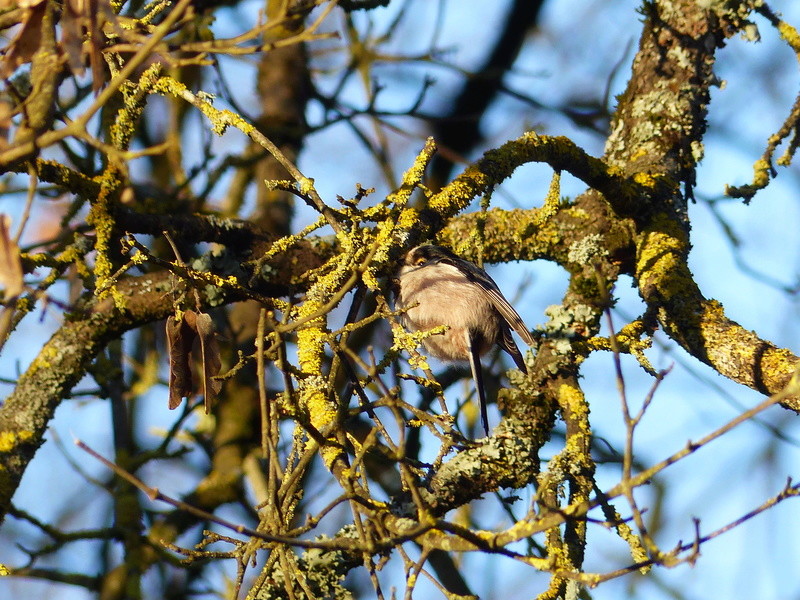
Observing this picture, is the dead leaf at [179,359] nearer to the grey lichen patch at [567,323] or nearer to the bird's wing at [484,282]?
the grey lichen patch at [567,323]

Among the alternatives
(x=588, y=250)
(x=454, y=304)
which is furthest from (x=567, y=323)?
(x=454, y=304)

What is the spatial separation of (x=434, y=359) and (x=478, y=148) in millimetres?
2319

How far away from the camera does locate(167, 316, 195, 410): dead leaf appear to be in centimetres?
256

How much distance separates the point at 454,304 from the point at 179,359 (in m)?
1.89

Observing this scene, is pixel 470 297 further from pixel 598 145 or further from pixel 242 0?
pixel 242 0

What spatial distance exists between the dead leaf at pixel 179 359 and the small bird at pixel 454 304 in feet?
5.25

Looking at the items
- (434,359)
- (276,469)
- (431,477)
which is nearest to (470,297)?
(434,359)

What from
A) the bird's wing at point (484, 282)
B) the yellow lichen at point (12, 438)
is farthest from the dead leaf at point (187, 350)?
the bird's wing at point (484, 282)

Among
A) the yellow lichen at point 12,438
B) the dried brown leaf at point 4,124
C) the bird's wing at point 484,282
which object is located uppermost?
the bird's wing at point 484,282

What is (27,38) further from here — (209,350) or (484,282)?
(484,282)

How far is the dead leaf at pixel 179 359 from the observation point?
8.40ft

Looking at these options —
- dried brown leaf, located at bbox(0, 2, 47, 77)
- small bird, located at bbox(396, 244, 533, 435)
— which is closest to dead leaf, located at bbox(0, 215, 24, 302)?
dried brown leaf, located at bbox(0, 2, 47, 77)

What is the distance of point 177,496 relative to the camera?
4914 millimetres

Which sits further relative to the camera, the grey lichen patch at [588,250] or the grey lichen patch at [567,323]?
the grey lichen patch at [588,250]
